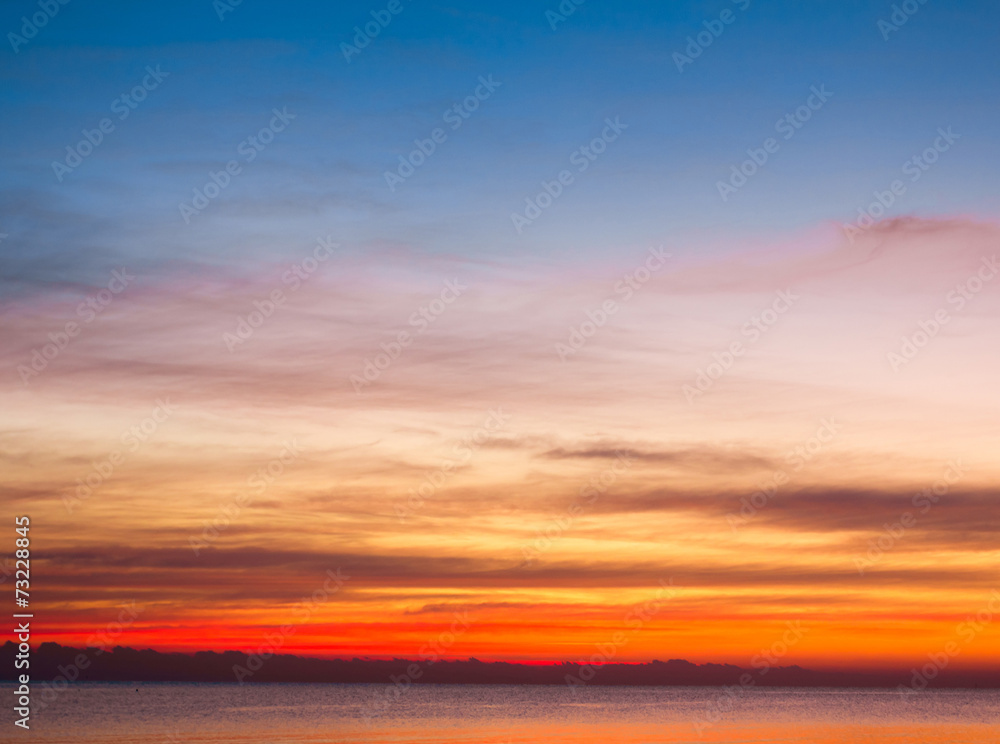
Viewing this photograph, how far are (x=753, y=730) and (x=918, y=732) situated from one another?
1649 centimetres

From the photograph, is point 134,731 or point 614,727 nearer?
point 134,731

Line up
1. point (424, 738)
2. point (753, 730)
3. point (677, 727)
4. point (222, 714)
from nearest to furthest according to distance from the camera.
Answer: point (424, 738) → point (753, 730) → point (677, 727) → point (222, 714)

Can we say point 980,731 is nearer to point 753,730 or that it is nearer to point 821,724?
point 821,724

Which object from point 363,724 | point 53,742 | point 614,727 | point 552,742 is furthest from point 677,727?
point 53,742

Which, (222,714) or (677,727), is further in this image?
(222,714)

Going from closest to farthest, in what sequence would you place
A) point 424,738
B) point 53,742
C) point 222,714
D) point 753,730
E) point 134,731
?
point 53,742, point 424,738, point 134,731, point 753,730, point 222,714

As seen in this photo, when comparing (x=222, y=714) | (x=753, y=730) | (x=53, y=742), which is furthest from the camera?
(x=222, y=714)

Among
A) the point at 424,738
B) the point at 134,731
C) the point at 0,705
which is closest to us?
the point at 424,738

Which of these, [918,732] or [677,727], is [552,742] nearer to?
[677,727]

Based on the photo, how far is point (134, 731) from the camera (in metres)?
82.2

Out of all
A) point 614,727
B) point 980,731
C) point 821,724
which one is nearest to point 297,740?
point 614,727

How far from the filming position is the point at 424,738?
77188mm

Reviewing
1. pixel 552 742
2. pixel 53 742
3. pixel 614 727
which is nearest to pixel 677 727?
pixel 614 727

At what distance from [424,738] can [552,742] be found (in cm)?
1050
